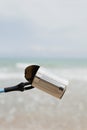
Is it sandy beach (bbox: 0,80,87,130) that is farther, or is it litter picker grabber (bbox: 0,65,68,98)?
sandy beach (bbox: 0,80,87,130)

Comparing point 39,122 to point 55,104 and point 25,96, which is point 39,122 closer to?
point 55,104

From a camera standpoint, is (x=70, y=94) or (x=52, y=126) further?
(x=70, y=94)

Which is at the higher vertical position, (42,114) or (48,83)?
(48,83)

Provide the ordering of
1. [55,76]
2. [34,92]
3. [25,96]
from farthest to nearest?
[34,92] < [25,96] < [55,76]

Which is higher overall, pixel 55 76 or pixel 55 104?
pixel 55 76

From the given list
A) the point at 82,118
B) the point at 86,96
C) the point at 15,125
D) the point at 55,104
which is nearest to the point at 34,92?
the point at 86,96

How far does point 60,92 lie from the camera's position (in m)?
1.50

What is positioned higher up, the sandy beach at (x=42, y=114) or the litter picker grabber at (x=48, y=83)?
the litter picker grabber at (x=48, y=83)

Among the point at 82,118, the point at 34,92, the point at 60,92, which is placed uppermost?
the point at 60,92

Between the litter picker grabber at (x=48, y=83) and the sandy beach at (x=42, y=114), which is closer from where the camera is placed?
the litter picker grabber at (x=48, y=83)

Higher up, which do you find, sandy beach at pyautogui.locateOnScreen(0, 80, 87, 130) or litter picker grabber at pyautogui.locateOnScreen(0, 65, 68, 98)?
litter picker grabber at pyautogui.locateOnScreen(0, 65, 68, 98)

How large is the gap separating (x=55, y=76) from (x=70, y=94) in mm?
8788

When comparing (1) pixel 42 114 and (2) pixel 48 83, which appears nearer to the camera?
(2) pixel 48 83

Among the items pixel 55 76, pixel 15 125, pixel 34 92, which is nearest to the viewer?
pixel 55 76
